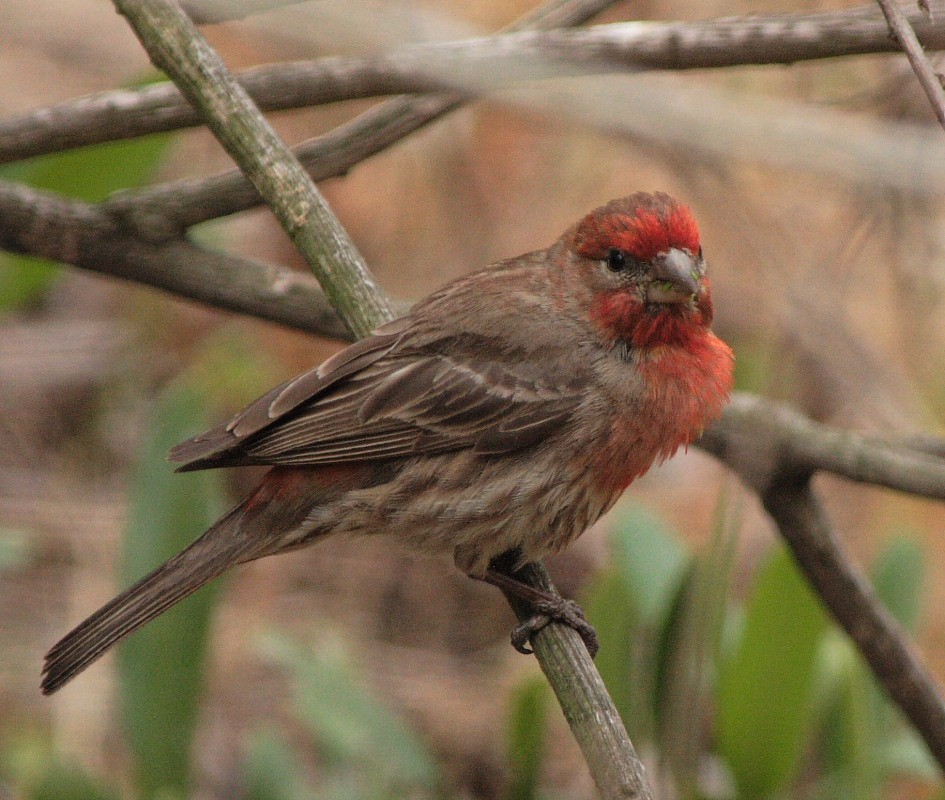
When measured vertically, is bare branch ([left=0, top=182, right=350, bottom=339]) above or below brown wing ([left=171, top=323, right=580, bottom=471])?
above

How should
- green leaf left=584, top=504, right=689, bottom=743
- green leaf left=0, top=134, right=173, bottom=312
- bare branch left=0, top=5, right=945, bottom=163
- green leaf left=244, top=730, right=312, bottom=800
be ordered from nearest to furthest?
bare branch left=0, top=5, right=945, bottom=163
green leaf left=584, top=504, right=689, bottom=743
green leaf left=244, top=730, right=312, bottom=800
green leaf left=0, top=134, right=173, bottom=312

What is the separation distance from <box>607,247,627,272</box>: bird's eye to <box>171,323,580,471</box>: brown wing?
370mm

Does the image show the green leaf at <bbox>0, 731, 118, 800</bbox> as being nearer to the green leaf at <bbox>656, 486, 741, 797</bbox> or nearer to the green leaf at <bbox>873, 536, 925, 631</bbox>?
the green leaf at <bbox>656, 486, 741, 797</bbox>

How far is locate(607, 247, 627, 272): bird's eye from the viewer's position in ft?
12.6

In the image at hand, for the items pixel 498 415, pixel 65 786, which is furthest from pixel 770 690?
pixel 65 786

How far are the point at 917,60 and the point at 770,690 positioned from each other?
7.03 ft

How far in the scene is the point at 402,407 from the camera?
12.8ft

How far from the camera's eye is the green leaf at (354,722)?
14.8ft

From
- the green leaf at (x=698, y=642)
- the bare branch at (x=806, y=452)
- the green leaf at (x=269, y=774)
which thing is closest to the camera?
the green leaf at (x=698, y=642)

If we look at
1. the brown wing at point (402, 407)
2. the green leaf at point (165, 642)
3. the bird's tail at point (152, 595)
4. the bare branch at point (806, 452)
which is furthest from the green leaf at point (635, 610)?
the green leaf at point (165, 642)

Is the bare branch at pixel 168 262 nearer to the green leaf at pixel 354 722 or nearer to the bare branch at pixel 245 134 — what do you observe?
the bare branch at pixel 245 134

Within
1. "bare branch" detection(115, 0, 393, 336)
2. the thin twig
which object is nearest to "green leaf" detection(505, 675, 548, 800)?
"bare branch" detection(115, 0, 393, 336)

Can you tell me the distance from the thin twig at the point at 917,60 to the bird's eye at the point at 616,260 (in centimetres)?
126

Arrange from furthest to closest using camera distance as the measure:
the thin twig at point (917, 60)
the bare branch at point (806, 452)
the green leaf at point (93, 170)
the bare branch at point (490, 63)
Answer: the green leaf at point (93, 170) → the bare branch at point (806, 452) → the bare branch at point (490, 63) → the thin twig at point (917, 60)
